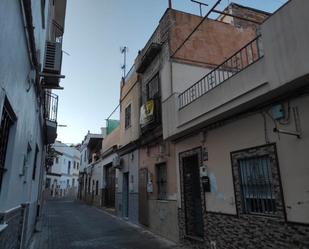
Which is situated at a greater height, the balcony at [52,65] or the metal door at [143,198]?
the balcony at [52,65]

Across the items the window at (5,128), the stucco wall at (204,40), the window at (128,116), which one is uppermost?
the stucco wall at (204,40)

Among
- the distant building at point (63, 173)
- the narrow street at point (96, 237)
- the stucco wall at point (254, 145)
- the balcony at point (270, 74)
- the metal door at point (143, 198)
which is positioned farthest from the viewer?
the distant building at point (63, 173)

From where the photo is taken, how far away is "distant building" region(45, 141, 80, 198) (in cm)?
4211

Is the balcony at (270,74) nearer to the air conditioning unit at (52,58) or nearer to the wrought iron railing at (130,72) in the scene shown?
the air conditioning unit at (52,58)

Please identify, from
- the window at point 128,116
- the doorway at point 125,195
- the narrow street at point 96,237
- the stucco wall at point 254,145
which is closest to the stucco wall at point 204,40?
the stucco wall at point 254,145

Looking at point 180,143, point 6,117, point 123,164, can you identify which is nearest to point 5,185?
point 6,117

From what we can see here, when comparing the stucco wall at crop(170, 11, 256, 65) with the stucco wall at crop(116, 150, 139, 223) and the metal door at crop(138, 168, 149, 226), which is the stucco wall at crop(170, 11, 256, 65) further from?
the stucco wall at crop(116, 150, 139, 223)

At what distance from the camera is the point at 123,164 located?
49.8 ft

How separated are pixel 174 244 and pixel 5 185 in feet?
20.8

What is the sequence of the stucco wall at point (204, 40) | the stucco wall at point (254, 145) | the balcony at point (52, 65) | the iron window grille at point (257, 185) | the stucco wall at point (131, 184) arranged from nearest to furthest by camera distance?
1. the stucco wall at point (254, 145)
2. the iron window grille at point (257, 185)
3. the balcony at point (52, 65)
4. the stucco wall at point (204, 40)
5. the stucco wall at point (131, 184)

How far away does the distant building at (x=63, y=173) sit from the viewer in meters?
42.1

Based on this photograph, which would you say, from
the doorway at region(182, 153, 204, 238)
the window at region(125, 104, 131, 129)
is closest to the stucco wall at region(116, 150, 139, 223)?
the window at region(125, 104, 131, 129)

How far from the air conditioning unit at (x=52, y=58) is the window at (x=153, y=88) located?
15.3 ft

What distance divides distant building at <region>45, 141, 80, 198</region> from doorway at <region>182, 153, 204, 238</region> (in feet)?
116
